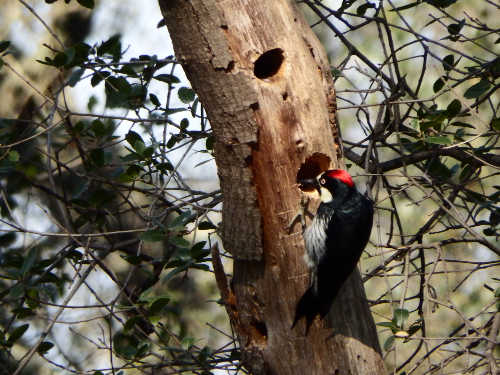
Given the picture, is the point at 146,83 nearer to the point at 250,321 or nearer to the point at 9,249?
the point at 250,321

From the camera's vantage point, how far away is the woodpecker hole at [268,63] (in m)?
2.72

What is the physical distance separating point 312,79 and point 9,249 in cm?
284

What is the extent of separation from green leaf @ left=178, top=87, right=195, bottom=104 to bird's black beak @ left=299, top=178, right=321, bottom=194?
89cm

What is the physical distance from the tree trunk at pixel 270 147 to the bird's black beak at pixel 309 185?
0.25 feet

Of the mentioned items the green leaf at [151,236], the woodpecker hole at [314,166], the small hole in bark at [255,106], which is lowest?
the green leaf at [151,236]

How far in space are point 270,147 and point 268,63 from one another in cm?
41

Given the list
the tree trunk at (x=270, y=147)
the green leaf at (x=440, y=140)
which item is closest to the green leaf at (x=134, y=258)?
the tree trunk at (x=270, y=147)

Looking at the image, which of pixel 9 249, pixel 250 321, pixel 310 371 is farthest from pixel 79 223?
pixel 310 371

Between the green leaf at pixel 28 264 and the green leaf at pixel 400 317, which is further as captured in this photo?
the green leaf at pixel 28 264

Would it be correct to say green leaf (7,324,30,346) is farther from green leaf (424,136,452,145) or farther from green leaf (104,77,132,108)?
green leaf (424,136,452,145)

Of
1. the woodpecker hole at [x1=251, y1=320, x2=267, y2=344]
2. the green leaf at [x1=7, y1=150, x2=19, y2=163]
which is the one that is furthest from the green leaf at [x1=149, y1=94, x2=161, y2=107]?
the woodpecker hole at [x1=251, y1=320, x2=267, y2=344]

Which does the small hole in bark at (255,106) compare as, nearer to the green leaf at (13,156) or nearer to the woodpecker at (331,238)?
the woodpecker at (331,238)

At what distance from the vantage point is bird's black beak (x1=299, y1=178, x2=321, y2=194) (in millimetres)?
2781

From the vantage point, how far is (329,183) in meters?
2.90
